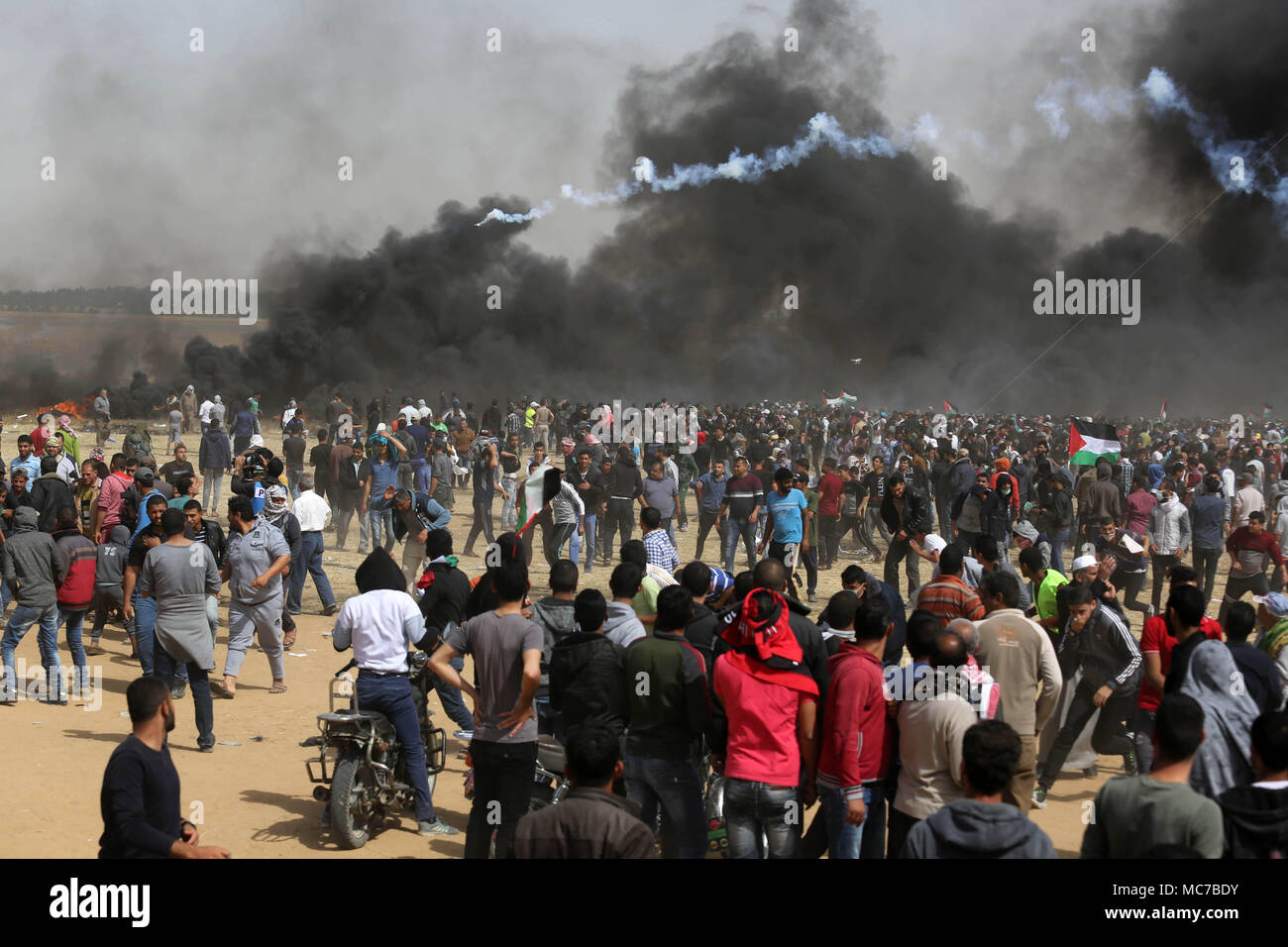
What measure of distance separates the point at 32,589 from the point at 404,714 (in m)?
3.97

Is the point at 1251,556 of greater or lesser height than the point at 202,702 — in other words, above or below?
above

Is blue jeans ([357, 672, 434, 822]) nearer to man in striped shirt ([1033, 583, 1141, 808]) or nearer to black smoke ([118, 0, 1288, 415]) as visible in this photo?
man in striped shirt ([1033, 583, 1141, 808])

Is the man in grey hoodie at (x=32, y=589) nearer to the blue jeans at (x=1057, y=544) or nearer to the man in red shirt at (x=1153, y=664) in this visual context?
the man in red shirt at (x=1153, y=664)

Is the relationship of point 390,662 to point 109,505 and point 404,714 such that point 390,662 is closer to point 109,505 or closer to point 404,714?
point 404,714

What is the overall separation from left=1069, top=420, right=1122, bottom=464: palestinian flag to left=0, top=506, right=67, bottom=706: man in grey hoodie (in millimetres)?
13871

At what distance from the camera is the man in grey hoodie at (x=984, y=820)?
3.53 meters

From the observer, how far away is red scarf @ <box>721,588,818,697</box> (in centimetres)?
497

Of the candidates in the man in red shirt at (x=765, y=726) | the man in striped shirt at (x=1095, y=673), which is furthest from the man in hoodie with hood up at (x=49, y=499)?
the man in striped shirt at (x=1095, y=673)

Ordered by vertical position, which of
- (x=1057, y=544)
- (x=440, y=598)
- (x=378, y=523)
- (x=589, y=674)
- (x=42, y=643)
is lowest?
(x=42, y=643)

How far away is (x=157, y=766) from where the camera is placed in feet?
13.7

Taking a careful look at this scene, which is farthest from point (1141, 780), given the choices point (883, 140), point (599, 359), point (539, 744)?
point (883, 140)

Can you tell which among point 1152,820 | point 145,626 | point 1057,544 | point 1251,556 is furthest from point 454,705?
point 1057,544

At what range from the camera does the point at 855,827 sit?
4.94 meters

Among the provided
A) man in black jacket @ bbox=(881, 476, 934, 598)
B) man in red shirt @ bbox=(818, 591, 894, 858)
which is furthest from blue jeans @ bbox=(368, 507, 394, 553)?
man in red shirt @ bbox=(818, 591, 894, 858)
